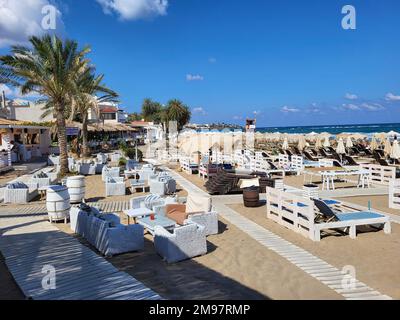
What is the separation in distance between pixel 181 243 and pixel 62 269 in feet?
6.07

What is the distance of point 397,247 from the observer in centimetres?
648

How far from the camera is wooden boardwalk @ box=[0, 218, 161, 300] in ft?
13.4

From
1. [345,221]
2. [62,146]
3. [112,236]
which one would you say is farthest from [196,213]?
[62,146]

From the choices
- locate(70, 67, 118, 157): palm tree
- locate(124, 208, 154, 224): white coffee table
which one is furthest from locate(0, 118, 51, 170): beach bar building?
locate(124, 208, 154, 224): white coffee table

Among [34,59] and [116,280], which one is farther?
[34,59]

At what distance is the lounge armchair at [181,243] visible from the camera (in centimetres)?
583

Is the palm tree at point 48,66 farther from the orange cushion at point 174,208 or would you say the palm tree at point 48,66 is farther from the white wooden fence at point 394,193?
the white wooden fence at point 394,193

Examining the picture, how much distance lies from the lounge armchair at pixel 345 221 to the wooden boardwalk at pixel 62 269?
411 centimetres

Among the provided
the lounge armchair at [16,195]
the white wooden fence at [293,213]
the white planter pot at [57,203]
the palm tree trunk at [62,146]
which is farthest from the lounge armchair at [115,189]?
the white wooden fence at [293,213]
